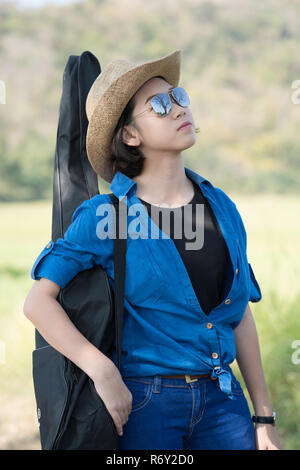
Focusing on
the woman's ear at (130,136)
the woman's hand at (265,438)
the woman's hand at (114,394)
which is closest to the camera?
the woman's hand at (114,394)

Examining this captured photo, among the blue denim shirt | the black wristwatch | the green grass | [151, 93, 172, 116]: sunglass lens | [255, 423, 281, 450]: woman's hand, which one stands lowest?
the green grass

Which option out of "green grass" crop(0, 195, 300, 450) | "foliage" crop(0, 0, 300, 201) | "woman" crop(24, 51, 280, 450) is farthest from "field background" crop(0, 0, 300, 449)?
"woman" crop(24, 51, 280, 450)

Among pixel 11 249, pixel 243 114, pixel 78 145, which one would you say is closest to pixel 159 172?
pixel 78 145

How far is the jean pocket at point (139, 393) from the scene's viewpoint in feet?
5.98

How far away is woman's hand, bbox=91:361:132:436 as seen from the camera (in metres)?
1.73

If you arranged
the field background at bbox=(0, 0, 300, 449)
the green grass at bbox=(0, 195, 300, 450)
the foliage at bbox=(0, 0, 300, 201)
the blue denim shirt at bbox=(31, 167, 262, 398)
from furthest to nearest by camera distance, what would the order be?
1. the foliage at bbox=(0, 0, 300, 201)
2. the field background at bbox=(0, 0, 300, 449)
3. the green grass at bbox=(0, 195, 300, 450)
4. the blue denim shirt at bbox=(31, 167, 262, 398)

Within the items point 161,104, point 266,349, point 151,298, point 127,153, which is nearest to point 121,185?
point 127,153

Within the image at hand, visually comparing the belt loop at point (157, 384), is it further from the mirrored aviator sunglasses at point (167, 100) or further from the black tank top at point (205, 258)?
the mirrored aviator sunglasses at point (167, 100)

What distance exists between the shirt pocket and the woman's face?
0.39 meters

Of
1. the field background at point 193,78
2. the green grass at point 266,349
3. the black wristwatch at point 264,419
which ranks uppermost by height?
the field background at point 193,78

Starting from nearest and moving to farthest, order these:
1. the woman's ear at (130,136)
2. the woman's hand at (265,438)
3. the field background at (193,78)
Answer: the woman's hand at (265,438), the woman's ear at (130,136), the field background at (193,78)

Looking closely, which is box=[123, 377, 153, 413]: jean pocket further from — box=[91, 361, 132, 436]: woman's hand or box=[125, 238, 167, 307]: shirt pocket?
box=[125, 238, 167, 307]: shirt pocket

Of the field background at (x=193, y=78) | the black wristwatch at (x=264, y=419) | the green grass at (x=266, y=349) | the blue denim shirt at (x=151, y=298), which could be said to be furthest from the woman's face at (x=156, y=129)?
the field background at (x=193, y=78)

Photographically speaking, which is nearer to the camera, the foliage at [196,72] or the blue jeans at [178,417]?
the blue jeans at [178,417]
